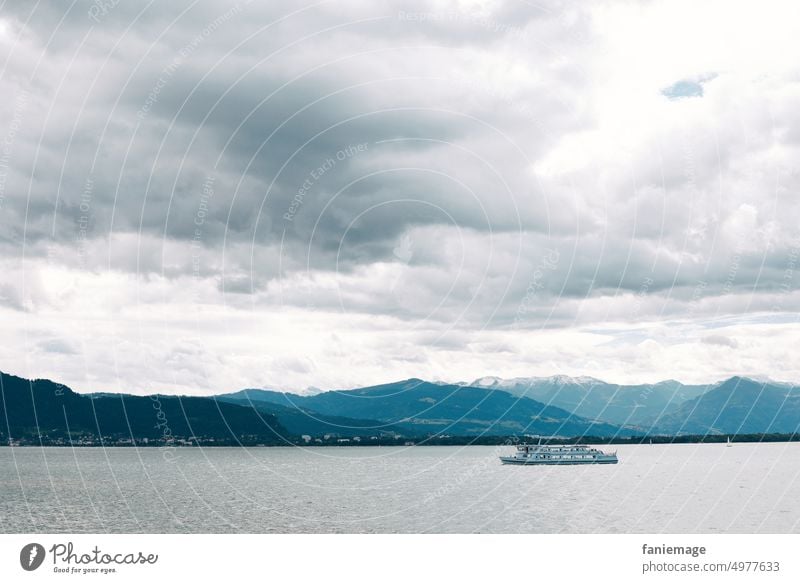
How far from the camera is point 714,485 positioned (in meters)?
197

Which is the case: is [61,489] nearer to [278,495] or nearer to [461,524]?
[278,495]

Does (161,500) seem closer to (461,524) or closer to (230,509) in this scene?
(230,509)

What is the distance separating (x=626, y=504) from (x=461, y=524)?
50.2 metres

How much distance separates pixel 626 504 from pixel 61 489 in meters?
126

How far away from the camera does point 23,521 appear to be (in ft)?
389

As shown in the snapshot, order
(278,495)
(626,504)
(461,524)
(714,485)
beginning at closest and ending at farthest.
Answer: (461,524) → (626,504) → (278,495) → (714,485)
